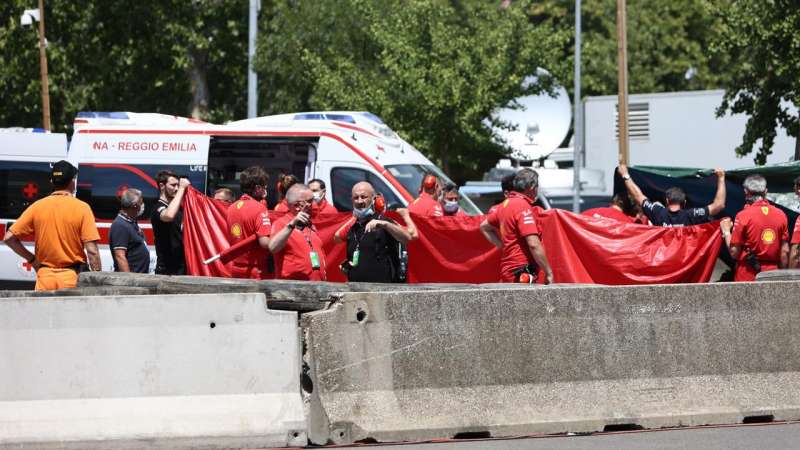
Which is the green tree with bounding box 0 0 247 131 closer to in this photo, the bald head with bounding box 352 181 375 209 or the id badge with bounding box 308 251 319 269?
the bald head with bounding box 352 181 375 209

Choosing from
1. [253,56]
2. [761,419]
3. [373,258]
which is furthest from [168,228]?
[253,56]

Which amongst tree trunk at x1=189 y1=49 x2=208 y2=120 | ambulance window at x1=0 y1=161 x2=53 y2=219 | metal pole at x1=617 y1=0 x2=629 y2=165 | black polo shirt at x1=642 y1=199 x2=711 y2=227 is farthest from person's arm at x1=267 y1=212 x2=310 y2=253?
tree trunk at x1=189 y1=49 x2=208 y2=120

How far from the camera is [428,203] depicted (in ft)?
51.5

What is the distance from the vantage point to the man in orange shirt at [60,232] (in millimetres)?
10648

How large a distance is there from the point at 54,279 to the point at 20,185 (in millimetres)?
7524

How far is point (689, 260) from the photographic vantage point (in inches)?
540

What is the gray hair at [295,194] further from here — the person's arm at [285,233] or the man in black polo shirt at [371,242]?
the man in black polo shirt at [371,242]

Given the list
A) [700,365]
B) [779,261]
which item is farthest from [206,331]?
[779,261]

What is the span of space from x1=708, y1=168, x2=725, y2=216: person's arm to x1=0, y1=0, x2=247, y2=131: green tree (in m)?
31.1

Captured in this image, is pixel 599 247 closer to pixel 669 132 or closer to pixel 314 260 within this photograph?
pixel 314 260

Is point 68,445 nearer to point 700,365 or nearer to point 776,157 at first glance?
point 700,365

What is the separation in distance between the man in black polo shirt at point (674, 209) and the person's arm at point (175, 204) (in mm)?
4077

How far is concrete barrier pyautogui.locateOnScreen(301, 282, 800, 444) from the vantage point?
8953 millimetres

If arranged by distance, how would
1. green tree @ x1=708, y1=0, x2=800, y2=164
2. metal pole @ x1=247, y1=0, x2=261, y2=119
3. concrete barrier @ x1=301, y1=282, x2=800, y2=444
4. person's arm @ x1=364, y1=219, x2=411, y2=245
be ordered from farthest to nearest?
1. metal pole @ x1=247, y1=0, x2=261, y2=119
2. green tree @ x1=708, y1=0, x2=800, y2=164
3. person's arm @ x1=364, y1=219, x2=411, y2=245
4. concrete barrier @ x1=301, y1=282, x2=800, y2=444
